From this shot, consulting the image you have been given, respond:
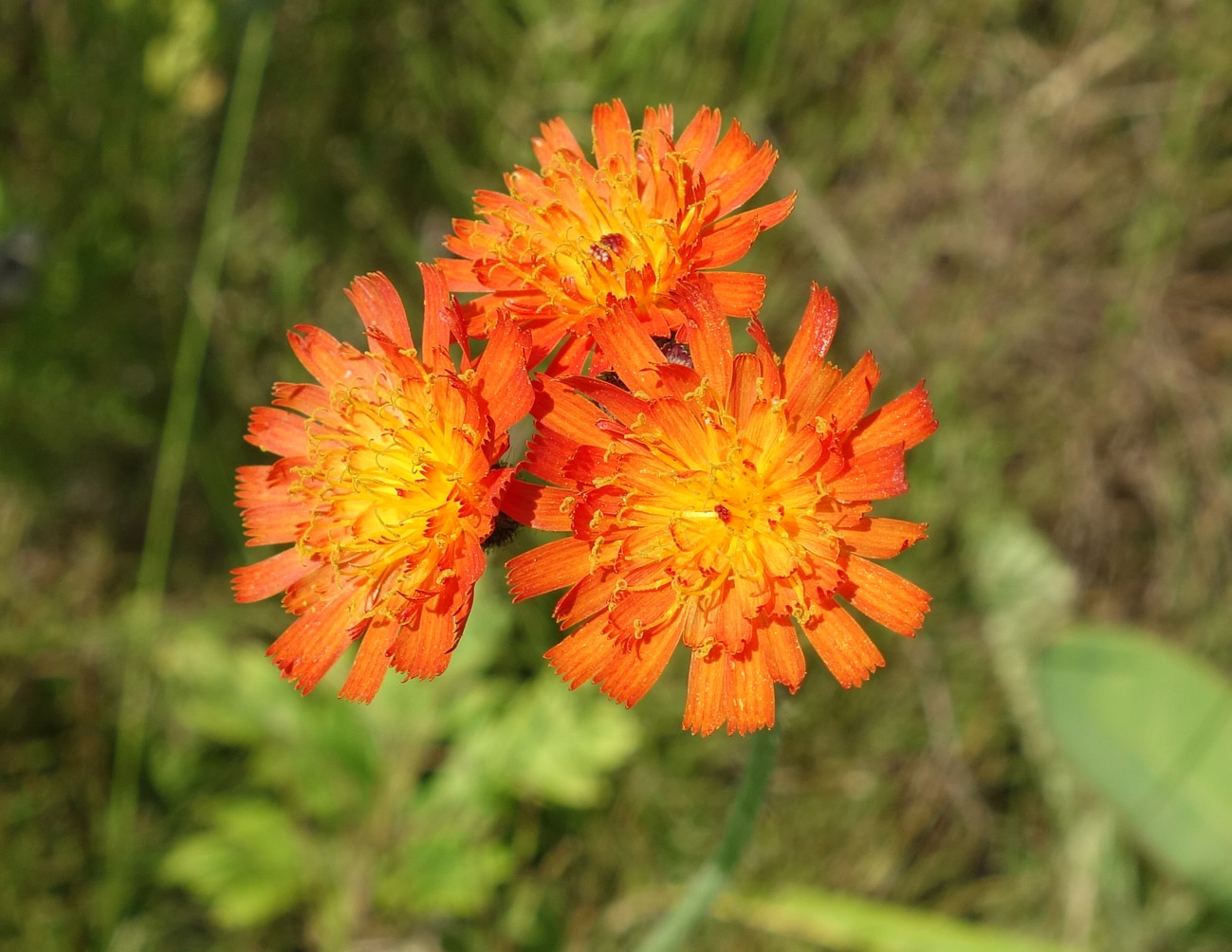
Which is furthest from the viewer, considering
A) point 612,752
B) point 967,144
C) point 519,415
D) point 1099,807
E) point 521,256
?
point 967,144

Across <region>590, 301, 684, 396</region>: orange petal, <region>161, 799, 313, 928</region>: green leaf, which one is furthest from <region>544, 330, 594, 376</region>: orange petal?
<region>161, 799, 313, 928</region>: green leaf

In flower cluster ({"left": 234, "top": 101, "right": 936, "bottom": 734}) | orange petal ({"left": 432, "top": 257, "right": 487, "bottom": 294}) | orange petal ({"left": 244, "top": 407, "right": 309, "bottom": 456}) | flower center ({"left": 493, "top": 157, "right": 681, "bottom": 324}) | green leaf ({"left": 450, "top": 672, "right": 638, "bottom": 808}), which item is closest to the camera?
flower cluster ({"left": 234, "top": 101, "right": 936, "bottom": 734})

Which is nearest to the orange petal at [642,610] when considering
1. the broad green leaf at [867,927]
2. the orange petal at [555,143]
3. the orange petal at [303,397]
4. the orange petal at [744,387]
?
the orange petal at [744,387]

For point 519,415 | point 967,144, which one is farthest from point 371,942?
point 967,144

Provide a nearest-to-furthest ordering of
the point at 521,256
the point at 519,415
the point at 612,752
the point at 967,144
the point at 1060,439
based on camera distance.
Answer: the point at 519,415
the point at 521,256
the point at 612,752
the point at 1060,439
the point at 967,144

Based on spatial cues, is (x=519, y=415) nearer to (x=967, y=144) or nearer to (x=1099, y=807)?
(x=1099, y=807)

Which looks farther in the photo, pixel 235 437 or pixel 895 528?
pixel 235 437

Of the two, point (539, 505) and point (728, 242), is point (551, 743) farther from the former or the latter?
point (728, 242)

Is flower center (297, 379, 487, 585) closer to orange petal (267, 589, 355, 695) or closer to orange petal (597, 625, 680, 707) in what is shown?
orange petal (267, 589, 355, 695)
